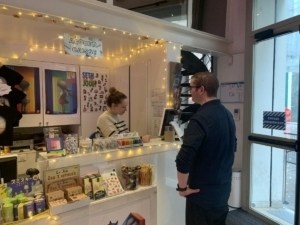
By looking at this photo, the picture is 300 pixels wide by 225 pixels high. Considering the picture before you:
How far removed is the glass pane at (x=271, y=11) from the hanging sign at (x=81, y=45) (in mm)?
2297

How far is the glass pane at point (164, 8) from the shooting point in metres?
2.64

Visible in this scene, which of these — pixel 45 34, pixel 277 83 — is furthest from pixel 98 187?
pixel 277 83

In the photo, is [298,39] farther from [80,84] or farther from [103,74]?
[80,84]

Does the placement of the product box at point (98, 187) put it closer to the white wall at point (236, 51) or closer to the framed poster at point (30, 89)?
the framed poster at point (30, 89)

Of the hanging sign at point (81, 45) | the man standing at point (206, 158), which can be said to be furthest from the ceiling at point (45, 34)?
the man standing at point (206, 158)

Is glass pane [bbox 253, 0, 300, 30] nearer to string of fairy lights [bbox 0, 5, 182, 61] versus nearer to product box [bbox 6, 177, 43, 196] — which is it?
string of fairy lights [bbox 0, 5, 182, 61]

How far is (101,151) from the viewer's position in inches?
77.5

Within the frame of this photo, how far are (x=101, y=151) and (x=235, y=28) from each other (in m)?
2.87

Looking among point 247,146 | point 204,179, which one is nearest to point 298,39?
point 247,146

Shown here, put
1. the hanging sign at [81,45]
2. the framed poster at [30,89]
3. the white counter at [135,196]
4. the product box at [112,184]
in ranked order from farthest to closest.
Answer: the framed poster at [30,89], the hanging sign at [81,45], the product box at [112,184], the white counter at [135,196]

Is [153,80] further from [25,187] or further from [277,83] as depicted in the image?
[25,187]

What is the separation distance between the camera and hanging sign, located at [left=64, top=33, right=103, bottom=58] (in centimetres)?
216

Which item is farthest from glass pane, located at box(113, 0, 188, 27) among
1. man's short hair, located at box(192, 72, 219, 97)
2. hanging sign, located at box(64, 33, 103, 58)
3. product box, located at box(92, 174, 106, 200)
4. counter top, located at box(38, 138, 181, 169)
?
product box, located at box(92, 174, 106, 200)

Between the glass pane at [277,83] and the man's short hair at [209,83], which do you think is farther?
the glass pane at [277,83]
